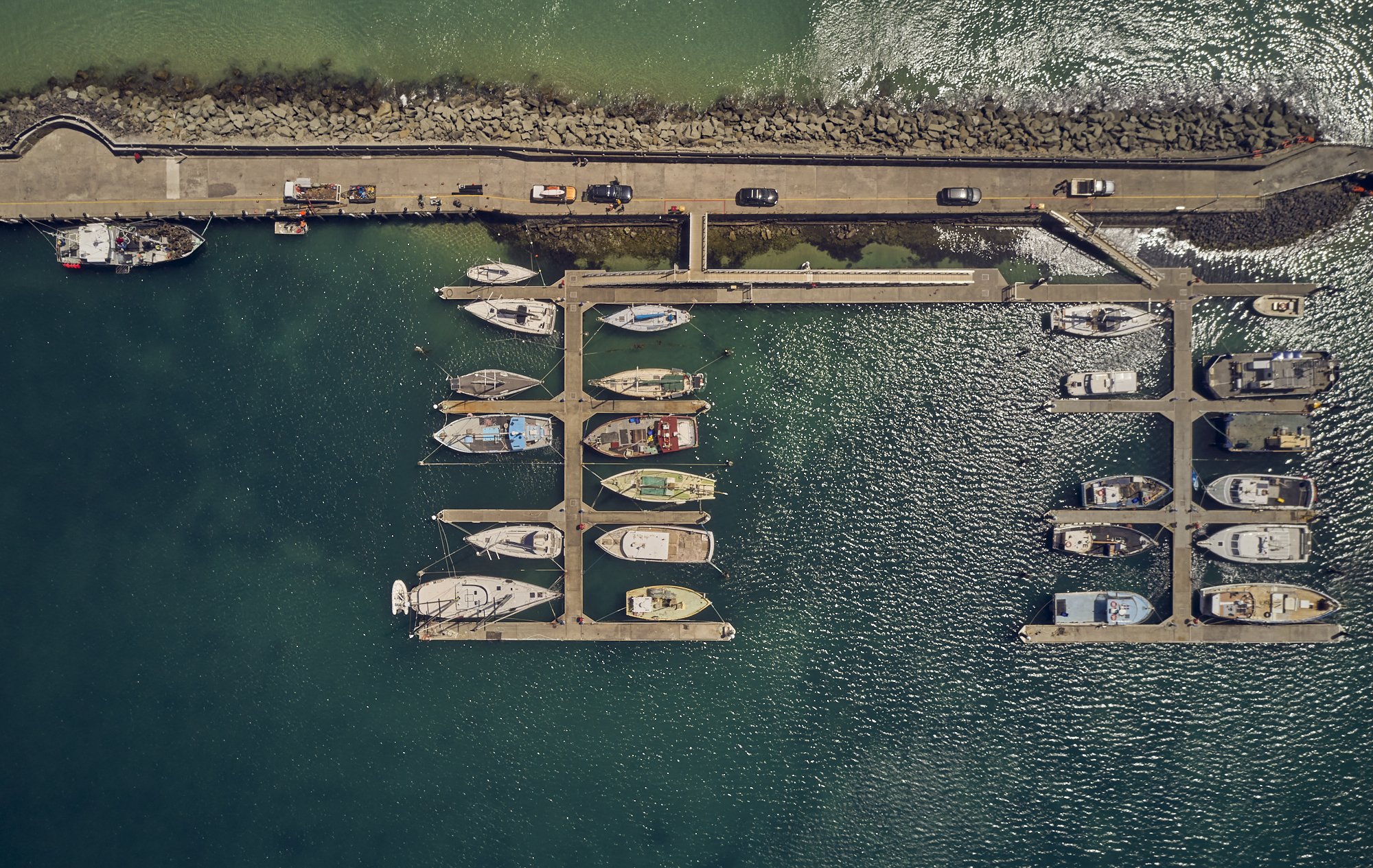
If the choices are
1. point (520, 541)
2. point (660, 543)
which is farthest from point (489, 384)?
point (660, 543)

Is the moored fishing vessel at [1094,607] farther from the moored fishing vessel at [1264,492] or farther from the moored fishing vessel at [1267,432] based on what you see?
the moored fishing vessel at [1267,432]

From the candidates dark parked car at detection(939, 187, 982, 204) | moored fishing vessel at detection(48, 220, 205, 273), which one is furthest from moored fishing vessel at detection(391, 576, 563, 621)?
dark parked car at detection(939, 187, 982, 204)

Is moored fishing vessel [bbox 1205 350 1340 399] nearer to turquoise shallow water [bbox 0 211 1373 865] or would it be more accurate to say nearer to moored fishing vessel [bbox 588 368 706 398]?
turquoise shallow water [bbox 0 211 1373 865]

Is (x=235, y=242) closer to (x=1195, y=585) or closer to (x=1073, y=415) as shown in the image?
(x=1073, y=415)

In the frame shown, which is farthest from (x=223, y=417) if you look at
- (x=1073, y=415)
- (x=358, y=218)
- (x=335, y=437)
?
(x=1073, y=415)

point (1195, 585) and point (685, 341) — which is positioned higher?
point (685, 341)

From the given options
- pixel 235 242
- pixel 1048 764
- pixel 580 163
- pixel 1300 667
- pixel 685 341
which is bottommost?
pixel 1048 764

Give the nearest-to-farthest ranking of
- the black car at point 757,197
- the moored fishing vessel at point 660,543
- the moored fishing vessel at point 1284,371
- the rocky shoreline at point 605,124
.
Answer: the moored fishing vessel at point 1284,371 → the black car at point 757,197 → the rocky shoreline at point 605,124 → the moored fishing vessel at point 660,543

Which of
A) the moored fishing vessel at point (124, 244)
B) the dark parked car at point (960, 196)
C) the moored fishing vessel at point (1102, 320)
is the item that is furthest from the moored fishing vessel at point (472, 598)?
the moored fishing vessel at point (1102, 320)
